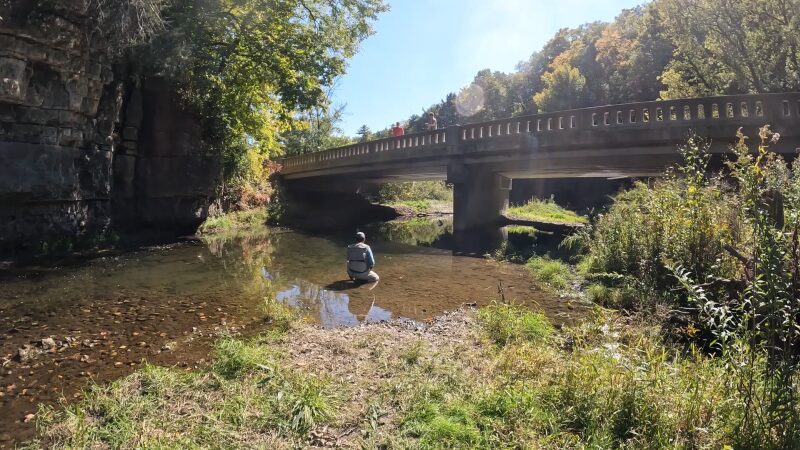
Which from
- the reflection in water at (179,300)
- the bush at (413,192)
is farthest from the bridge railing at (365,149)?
the bush at (413,192)

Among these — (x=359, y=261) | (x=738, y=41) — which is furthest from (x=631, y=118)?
(x=738, y=41)

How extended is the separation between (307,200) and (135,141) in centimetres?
A: 1817

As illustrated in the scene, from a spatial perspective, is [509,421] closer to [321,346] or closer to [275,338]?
[321,346]

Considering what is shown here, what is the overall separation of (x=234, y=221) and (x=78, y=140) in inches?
427

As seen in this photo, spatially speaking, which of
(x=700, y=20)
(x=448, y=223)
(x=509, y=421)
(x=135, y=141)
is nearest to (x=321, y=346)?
(x=509, y=421)

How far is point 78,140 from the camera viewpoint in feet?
44.8

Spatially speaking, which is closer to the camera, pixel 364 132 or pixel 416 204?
pixel 416 204

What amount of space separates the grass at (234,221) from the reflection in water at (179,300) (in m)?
4.66

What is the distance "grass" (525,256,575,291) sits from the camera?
10225 millimetres

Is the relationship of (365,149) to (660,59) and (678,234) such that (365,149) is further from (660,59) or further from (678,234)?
(660,59)

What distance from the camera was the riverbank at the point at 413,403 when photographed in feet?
11.8

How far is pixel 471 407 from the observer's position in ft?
13.6

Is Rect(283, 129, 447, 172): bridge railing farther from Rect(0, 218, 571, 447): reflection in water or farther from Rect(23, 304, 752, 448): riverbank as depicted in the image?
Rect(23, 304, 752, 448): riverbank

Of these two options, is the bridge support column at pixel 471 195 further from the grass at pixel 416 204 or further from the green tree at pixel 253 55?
the grass at pixel 416 204
